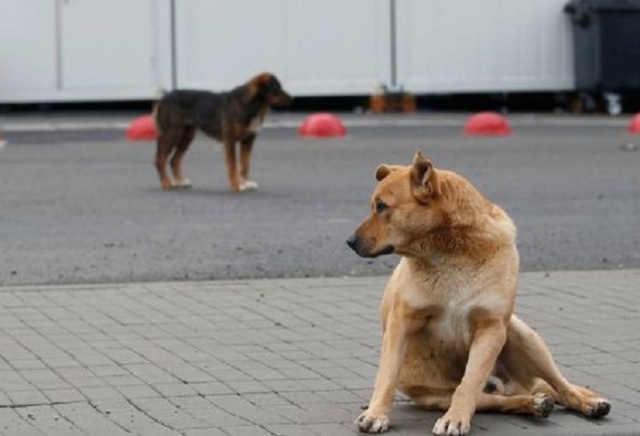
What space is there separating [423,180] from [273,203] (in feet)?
27.7

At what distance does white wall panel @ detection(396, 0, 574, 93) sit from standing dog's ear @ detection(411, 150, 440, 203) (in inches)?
776

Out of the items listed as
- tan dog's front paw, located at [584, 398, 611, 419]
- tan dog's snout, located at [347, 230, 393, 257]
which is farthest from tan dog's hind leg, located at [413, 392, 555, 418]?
tan dog's snout, located at [347, 230, 393, 257]

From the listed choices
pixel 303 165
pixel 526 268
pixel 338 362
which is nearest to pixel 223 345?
pixel 338 362

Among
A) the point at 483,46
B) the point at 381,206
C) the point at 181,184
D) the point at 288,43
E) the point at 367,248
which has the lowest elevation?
the point at 181,184

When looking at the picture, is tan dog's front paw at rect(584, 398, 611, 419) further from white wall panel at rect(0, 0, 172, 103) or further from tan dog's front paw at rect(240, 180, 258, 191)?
white wall panel at rect(0, 0, 172, 103)

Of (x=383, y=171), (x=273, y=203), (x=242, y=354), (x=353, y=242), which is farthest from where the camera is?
(x=273, y=203)

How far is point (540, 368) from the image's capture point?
7.14 m

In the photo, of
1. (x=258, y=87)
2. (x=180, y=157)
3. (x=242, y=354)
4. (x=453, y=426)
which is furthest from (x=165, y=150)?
(x=453, y=426)

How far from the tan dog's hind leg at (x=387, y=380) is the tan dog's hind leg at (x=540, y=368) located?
51 cm

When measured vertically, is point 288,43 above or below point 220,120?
above

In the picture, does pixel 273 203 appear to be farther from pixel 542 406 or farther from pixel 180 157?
pixel 542 406

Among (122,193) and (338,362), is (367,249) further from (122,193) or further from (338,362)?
(122,193)

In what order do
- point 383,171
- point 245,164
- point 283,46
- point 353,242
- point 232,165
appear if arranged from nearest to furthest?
→ point 353,242 → point 383,171 → point 232,165 → point 245,164 → point 283,46

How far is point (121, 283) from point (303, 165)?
8.06 metres
